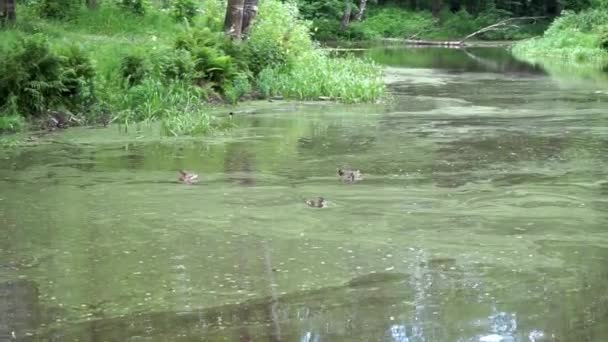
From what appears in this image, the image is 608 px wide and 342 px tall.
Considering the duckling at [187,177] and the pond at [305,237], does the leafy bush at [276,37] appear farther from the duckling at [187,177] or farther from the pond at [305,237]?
the duckling at [187,177]

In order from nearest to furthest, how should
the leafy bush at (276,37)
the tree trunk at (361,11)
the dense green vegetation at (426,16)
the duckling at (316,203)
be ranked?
the duckling at (316,203) → the leafy bush at (276,37) → the dense green vegetation at (426,16) → the tree trunk at (361,11)

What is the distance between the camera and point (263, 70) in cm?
1652

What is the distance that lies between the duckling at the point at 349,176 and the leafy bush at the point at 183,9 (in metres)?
12.5

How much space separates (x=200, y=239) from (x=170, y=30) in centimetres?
1380

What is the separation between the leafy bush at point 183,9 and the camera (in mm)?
20547

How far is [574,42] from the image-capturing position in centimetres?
3406

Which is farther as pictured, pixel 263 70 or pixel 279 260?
pixel 263 70

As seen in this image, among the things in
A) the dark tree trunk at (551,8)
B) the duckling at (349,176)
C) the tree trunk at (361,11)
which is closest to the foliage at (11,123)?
the duckling at (349,176)

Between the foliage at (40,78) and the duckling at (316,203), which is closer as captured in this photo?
the duckling at (316,203)

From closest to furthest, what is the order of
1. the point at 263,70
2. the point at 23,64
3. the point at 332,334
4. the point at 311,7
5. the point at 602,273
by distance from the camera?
1. the point at 332,334
2. the point at 602,273
3. the point at 23,64
4. the point at 263,70
5. the point at 311,7

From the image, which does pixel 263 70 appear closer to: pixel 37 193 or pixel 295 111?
pixel 295 111

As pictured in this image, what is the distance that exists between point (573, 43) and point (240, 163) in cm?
2693

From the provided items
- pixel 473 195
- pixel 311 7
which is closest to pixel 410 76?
pixel 473 195

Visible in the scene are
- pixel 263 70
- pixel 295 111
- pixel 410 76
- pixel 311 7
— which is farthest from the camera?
pixel 311 7
